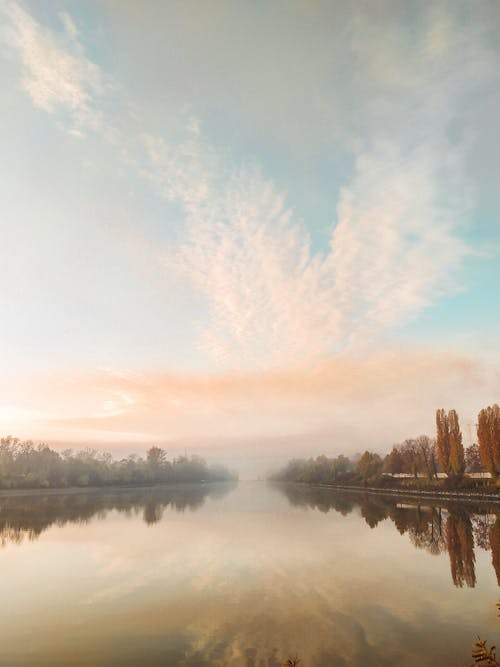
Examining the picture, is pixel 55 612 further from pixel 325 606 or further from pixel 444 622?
pixel 444 622

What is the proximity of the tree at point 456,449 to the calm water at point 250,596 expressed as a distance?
106 feet

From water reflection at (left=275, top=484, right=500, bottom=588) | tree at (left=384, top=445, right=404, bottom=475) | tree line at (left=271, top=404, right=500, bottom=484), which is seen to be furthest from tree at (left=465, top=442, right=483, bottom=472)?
water reflection at (left=275, top=484, right=500, bottom=588)

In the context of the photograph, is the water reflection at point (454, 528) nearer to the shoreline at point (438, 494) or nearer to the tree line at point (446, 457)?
the shoreline at point (438, 494)

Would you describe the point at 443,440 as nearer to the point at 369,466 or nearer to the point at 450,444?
the point at 450,444

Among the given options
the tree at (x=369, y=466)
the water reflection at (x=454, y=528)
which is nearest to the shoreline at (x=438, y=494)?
the water reflection at (x=454, y=528)

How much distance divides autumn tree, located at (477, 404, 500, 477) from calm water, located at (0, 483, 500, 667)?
25.1 meters

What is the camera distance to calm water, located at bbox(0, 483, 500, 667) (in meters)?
13.6

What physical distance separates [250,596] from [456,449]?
204 ft

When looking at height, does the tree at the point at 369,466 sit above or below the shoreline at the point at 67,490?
above

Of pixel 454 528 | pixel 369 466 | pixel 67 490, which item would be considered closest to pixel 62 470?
pixel 67 490

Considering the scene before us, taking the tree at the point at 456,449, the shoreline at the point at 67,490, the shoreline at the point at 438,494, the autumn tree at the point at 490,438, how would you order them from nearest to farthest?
the shoreline at the point at 438,494
the autumn tree at the point at 490,438
the tree at the point at 456,449
the shoreline at the point at 67,490

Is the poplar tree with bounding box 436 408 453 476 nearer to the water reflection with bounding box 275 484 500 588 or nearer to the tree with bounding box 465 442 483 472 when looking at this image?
the water reflection with bounding box 275 484 500 588

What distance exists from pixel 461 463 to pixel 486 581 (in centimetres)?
5450

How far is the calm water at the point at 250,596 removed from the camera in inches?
536
